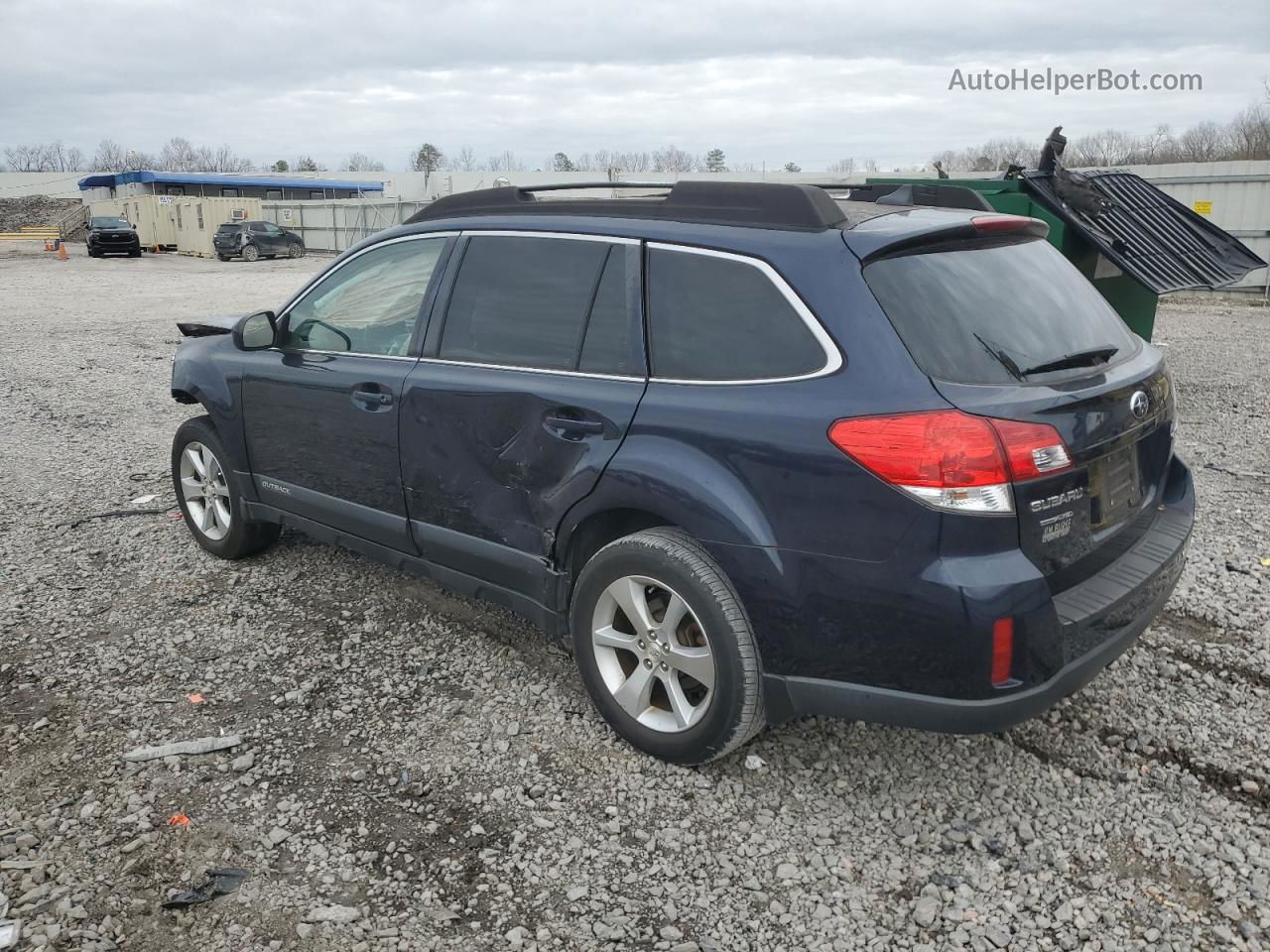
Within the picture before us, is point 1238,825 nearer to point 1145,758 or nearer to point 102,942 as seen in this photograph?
point 1145,758

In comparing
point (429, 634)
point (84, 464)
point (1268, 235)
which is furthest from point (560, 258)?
point (1268, 235)

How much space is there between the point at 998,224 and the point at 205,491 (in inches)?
159

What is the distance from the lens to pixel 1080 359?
3.03 meters

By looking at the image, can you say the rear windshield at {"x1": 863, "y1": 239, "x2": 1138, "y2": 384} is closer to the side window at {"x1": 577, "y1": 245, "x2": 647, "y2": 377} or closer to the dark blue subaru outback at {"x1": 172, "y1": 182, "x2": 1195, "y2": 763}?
the dark blue subaru outback at {"x1": 172, "y1": 182, "x2": 1195, "y2": 763}

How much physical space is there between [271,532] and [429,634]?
1366 mm

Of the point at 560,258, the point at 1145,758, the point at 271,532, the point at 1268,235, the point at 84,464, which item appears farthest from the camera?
the point at 1268,235

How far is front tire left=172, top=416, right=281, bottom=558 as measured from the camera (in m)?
4.97

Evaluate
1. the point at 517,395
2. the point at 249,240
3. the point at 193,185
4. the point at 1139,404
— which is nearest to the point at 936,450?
the point at 1139,404

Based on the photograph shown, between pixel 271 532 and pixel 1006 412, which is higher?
pixel 1006 412

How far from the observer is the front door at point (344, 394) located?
13.2 ft

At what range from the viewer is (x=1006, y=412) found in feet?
8.64

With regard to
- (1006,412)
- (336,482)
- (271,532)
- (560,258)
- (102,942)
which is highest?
(560,258)

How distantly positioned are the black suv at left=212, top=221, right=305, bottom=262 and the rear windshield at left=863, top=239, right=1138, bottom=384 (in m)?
36.9

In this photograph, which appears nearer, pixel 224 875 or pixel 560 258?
pixel 224 875
